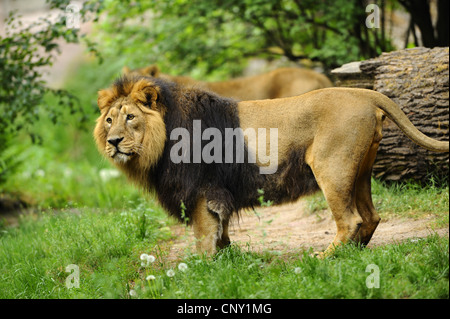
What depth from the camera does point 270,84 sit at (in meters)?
8.91

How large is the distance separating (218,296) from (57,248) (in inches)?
93.1

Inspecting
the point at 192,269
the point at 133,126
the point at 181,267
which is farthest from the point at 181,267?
the point at 133,126

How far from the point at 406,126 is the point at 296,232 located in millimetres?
2020

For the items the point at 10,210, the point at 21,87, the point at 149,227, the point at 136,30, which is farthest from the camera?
the point at 136,30

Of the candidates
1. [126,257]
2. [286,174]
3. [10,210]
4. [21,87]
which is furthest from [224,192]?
[10,210]

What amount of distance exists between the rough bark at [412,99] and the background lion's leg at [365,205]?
1.41m

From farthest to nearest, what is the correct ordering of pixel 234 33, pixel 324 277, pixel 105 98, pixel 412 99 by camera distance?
pixel 234 33, pixel 412 99, pixel 105 98, pixel 324 277

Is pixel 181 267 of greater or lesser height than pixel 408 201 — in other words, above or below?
above

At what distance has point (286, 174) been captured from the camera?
463 centimetres

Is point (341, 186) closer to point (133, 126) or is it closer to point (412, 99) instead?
point (133, 126)

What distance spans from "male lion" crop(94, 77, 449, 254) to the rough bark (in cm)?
143
